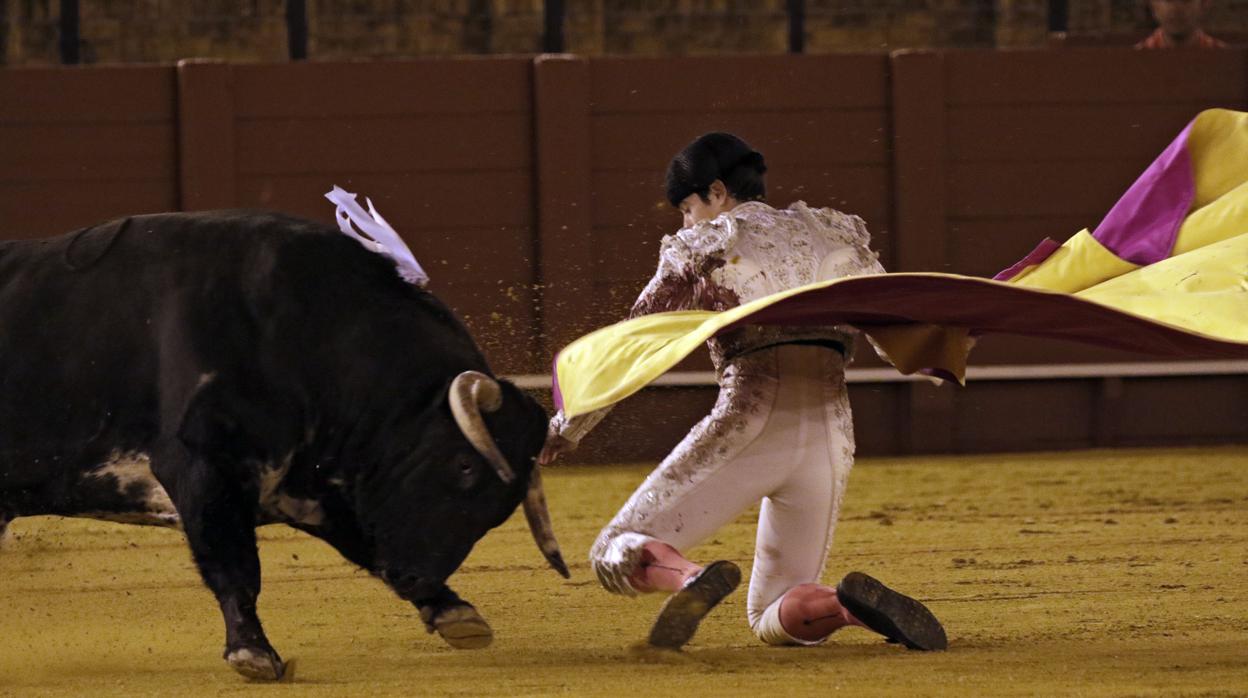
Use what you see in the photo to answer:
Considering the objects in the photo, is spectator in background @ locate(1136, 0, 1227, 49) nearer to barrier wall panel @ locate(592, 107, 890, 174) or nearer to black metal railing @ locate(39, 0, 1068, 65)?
barrier wall panel @ locate(592, 107, 890, 174)

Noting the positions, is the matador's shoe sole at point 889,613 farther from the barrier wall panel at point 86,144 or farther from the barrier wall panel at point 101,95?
the barrier wall panel at point 101,95

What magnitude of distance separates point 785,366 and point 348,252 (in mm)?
807

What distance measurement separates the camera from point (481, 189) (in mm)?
6863

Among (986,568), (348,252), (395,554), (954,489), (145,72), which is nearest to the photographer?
(395,554)

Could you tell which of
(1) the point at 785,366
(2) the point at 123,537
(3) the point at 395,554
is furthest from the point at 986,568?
(2) the point at 123,537

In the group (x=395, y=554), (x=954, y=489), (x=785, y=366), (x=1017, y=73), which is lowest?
(x=954, y=489)

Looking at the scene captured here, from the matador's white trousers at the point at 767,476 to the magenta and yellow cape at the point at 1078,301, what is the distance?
0.12 metres

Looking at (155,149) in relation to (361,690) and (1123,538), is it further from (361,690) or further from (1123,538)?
(361,690)

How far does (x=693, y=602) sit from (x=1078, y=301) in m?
0.81

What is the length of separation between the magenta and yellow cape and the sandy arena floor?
1.63 feet

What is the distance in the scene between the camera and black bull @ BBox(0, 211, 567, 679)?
3.06m

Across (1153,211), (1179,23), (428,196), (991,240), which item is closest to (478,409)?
(1153,211)

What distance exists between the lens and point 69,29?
27.5ft

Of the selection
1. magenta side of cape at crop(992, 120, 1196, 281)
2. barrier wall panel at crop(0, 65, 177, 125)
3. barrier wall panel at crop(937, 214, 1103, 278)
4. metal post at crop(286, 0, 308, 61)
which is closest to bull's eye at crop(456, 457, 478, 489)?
magenta side of cape at crop(992, 120, 1196, 281)
